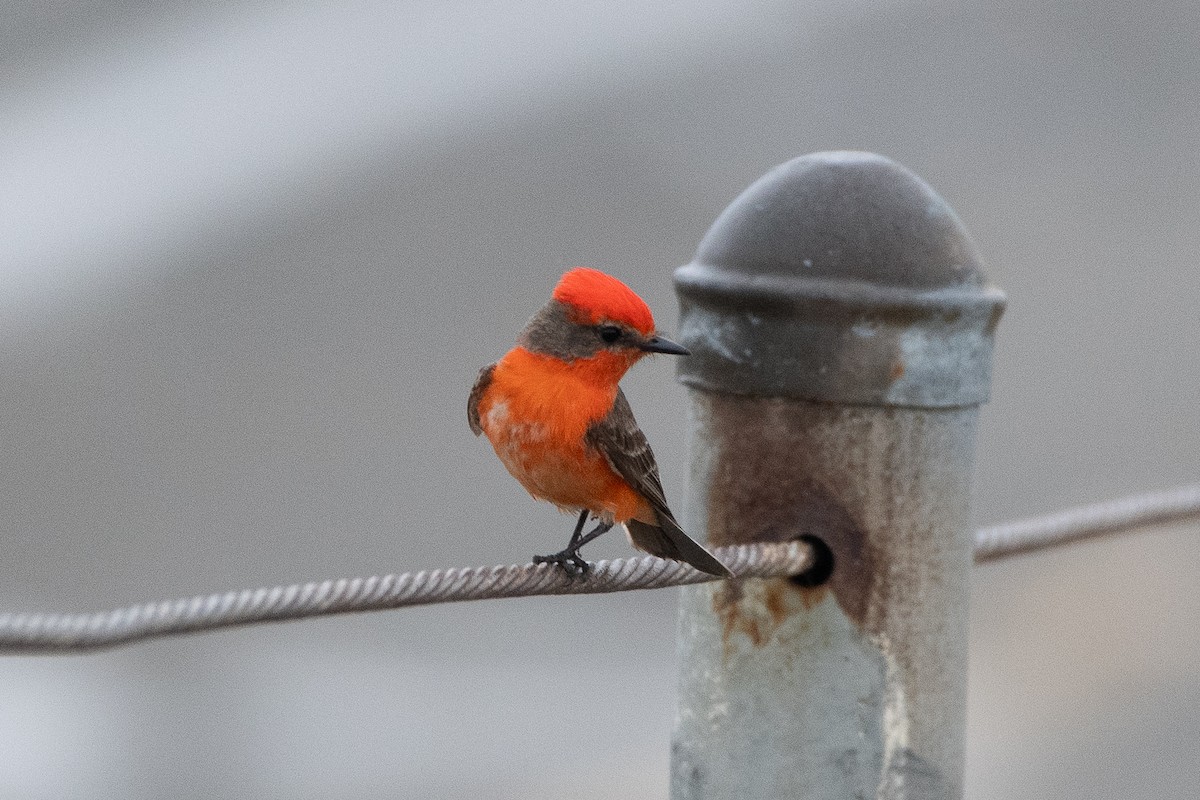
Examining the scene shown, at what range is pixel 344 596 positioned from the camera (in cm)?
217

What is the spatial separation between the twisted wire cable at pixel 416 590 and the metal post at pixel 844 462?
0.35 ft

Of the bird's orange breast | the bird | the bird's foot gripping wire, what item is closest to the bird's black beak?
the bird

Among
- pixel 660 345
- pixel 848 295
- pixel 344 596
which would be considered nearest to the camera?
pixel 344 596

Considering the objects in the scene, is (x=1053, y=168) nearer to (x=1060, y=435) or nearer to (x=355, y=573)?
(x=1060, y=435)

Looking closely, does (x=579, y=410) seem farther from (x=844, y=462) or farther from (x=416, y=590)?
(x=416, y=590)

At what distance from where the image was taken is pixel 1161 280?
515 inches

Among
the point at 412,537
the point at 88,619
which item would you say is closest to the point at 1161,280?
the point at 412,537

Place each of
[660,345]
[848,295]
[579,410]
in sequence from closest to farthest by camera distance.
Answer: [848,295] → [660,345] → [579,410]

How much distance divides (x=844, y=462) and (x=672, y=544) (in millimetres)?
419

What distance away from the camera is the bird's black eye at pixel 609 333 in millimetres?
3496

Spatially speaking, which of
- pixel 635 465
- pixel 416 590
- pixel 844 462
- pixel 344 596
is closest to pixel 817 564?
pixel 844 462

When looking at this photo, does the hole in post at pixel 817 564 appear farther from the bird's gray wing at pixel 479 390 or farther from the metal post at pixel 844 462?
the bird's gray wing at pixel 479 390

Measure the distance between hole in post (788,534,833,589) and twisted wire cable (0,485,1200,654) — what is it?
0.05 feet

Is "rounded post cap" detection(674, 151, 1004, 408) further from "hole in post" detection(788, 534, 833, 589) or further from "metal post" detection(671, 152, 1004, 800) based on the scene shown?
"hole in post" detection(788, 534, 833, 589)
